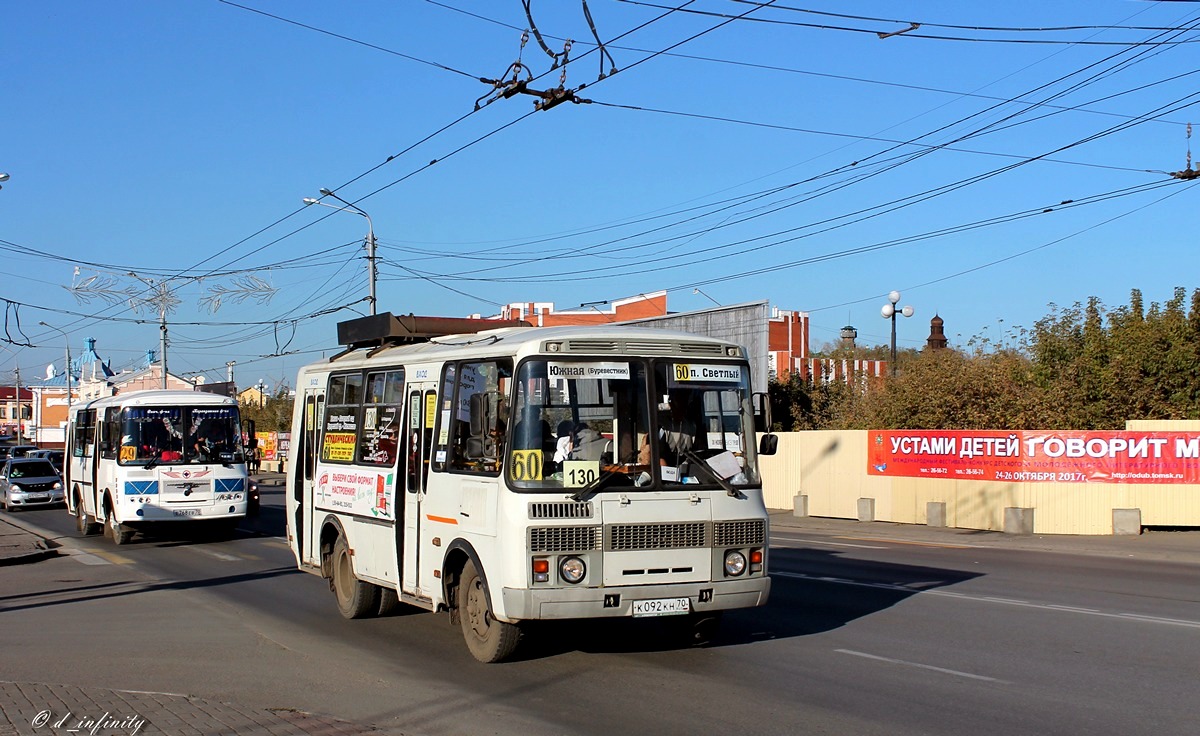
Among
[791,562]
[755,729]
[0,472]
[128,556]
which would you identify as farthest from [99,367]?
[755,729]

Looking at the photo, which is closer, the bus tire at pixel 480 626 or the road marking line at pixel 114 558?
the bus tire at pixel 480 626

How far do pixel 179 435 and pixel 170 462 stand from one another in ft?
1.89

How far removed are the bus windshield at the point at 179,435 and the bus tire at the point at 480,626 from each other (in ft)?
46.4

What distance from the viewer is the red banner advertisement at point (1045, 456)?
23.3 meters

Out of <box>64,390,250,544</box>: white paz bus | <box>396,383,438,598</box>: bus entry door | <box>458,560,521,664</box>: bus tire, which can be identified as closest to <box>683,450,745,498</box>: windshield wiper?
<box>458,560,521,664</box>: bus tire

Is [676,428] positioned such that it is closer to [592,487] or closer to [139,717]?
[592,487]

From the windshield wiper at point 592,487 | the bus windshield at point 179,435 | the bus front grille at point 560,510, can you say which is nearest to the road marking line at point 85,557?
the bus windshield at point 179,435

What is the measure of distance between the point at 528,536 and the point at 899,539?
17172 mm

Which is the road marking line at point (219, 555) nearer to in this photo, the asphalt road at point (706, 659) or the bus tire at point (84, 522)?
the asphalt road at point (706, 659)

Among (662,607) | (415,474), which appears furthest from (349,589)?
(662,607)

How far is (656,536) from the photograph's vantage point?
9.17 m

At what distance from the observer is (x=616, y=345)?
949 cm

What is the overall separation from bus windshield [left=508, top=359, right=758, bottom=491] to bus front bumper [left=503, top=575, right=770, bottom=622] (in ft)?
2.64

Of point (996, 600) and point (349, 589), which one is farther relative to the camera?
point (996, 600)
